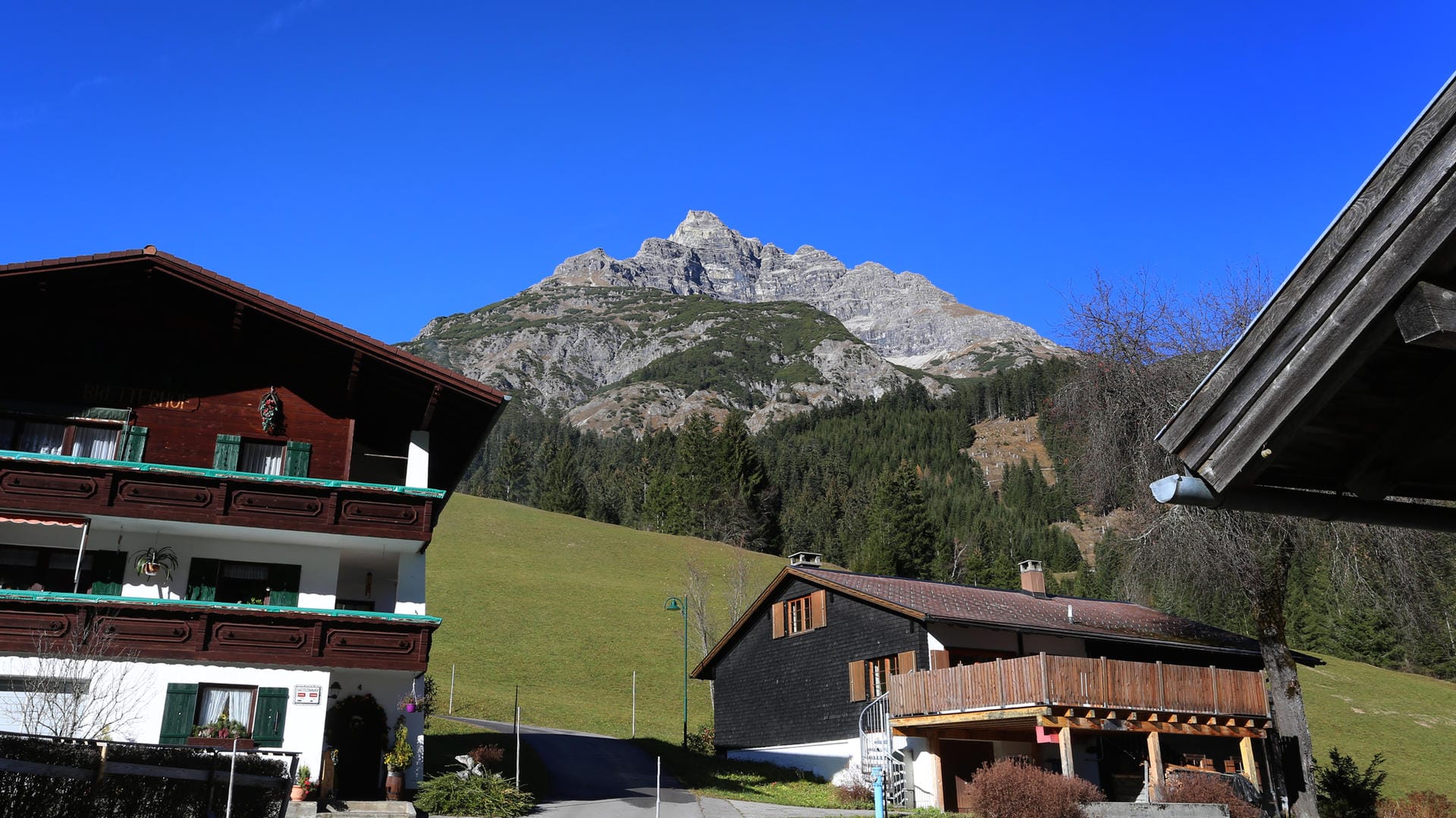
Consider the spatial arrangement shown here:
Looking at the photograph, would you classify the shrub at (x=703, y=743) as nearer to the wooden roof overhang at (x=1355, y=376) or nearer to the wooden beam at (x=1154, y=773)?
the wooden beam at (x=1154, y=773)

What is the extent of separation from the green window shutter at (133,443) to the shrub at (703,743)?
25.5 m

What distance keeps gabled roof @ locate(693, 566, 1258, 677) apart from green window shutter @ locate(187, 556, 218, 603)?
17.9 meters

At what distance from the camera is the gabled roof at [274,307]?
23.2 m

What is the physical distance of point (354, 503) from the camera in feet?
77.0

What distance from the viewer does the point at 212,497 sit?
2264cm

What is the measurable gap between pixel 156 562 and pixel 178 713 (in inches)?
137

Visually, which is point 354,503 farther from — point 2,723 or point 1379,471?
point 1379,471

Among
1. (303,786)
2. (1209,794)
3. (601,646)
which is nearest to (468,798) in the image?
(303,786)

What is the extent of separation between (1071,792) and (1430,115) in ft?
67.9

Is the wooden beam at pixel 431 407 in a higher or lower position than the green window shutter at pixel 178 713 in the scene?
higher

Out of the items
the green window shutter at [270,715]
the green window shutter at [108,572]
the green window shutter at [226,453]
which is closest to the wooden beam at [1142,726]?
the green window shutter at [270,715]

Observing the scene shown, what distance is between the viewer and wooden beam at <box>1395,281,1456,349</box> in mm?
3629

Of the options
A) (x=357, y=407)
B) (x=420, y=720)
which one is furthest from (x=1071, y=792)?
(x=357, y=407)

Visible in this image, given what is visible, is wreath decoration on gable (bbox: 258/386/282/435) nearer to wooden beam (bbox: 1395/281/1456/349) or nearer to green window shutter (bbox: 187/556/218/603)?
green window shutter (bbox: 187/556/218/603)
